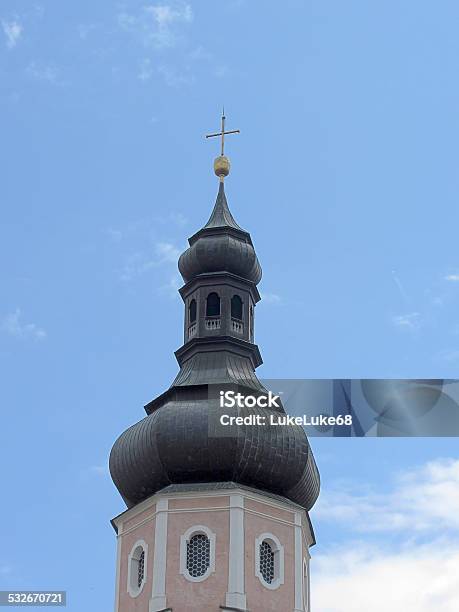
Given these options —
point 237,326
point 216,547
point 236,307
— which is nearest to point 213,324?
point 237,326

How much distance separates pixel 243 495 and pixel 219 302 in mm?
6544

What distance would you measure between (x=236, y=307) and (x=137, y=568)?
25.9 feet

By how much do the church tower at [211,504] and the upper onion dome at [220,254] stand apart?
331 cm

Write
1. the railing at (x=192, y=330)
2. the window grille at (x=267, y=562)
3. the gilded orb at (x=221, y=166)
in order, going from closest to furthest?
1. the window grille at (x=267, y=562)
2. the railing at (x=192, y=330)
3. the gilded orb at (x=221, y=166)

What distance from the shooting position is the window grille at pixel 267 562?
3110 centimetres

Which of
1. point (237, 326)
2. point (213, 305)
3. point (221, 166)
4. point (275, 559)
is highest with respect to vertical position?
point (221, 166)

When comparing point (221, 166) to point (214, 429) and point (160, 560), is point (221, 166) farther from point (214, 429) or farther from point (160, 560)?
point (160, 560)

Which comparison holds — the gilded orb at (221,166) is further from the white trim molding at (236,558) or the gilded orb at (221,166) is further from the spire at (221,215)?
the white trim molding at (236,558)

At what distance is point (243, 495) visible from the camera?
103 feet

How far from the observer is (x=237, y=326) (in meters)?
35.9

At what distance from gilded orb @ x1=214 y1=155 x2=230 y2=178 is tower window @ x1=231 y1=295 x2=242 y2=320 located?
186 inches

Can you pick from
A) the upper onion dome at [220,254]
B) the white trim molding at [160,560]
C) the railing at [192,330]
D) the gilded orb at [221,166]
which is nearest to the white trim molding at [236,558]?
the white trim molding at [160,560]

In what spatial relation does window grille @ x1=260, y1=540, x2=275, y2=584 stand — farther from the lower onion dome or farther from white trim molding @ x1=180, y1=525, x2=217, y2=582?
the lower onion dome

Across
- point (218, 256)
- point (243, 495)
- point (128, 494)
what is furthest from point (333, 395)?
point (218, 256)
